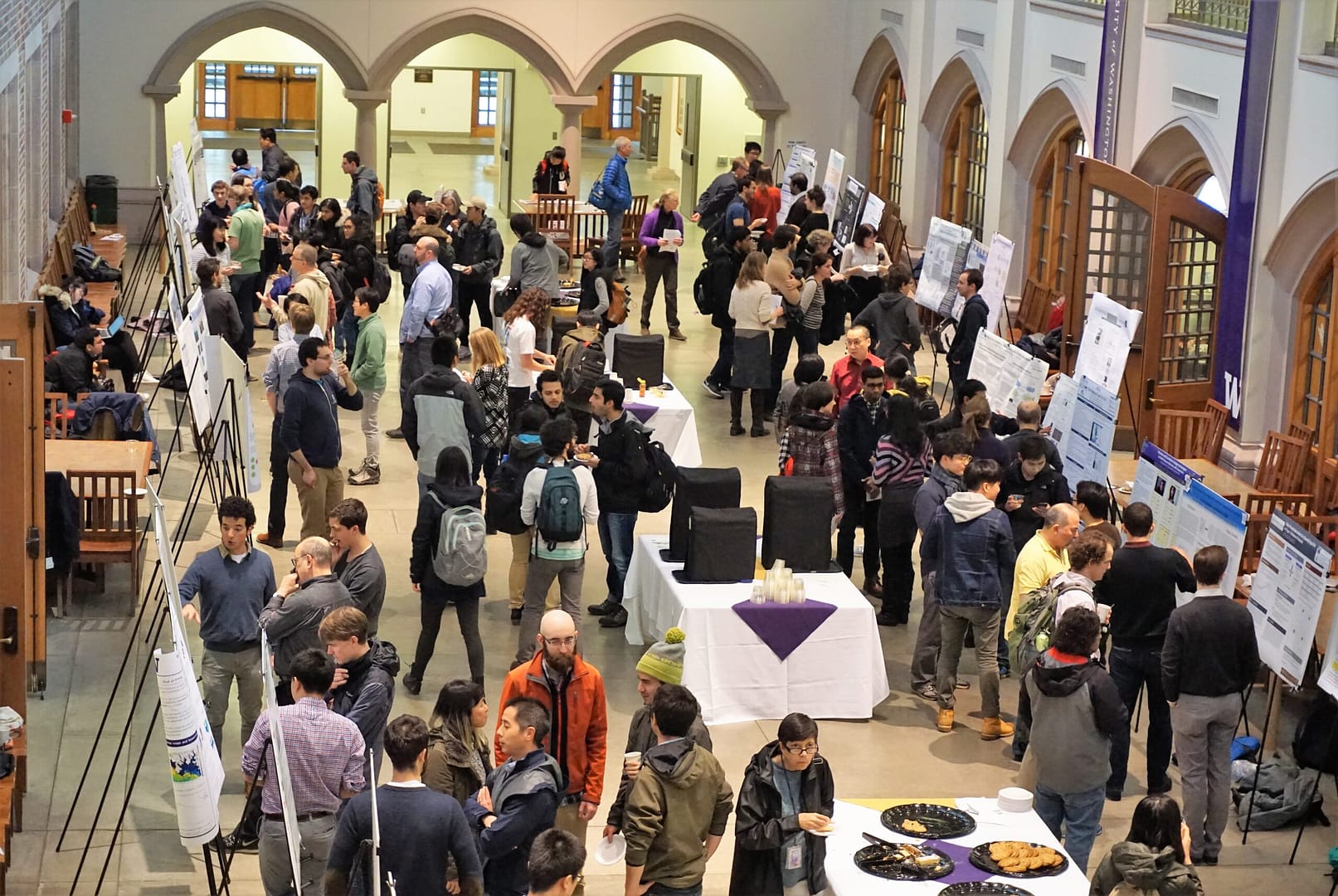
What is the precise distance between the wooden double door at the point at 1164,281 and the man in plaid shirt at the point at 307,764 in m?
8.11

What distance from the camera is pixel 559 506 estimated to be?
856 centimetres

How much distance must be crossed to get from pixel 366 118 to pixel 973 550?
14766mm

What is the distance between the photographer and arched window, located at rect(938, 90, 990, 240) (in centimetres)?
1870

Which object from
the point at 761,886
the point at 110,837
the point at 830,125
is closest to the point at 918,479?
the point at 761,886

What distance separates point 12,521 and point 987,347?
6.95m

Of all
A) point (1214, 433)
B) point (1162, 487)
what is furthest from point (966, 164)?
point (1162, 487)

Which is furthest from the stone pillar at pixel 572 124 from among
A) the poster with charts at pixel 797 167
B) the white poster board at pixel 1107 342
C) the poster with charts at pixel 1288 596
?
the poster with charts at pixel 1288 596

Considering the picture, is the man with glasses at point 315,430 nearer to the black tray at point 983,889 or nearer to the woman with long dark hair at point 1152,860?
the black tray at point 983,889

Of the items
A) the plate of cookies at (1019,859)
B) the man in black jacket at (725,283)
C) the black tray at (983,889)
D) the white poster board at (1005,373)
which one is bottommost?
the black tray at (983,889)

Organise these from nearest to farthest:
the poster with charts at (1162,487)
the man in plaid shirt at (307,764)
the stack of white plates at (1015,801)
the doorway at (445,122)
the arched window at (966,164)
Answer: the man in plaid shirt at (307,764) < the stack of white plates at (1015,801) < the poster with charts at (1162,487) < the arched window at (966,164) < the doorway at (445,122)

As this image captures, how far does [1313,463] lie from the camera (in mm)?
11219

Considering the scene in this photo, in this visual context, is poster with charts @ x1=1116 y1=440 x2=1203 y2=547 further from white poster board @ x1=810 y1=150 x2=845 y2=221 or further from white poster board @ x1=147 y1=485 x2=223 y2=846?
white poster board @ x1=810 y1=150 x2=845 y2=221

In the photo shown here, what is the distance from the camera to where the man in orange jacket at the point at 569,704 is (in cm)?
653

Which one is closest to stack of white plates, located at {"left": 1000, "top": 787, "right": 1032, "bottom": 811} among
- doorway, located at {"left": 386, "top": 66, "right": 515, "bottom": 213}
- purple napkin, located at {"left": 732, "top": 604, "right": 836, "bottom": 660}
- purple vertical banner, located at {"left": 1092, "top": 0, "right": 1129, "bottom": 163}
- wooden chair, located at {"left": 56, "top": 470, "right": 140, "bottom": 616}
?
purple napkin, located at {"left": 732, "top": 604, "right": 836, "bottom": 660}
